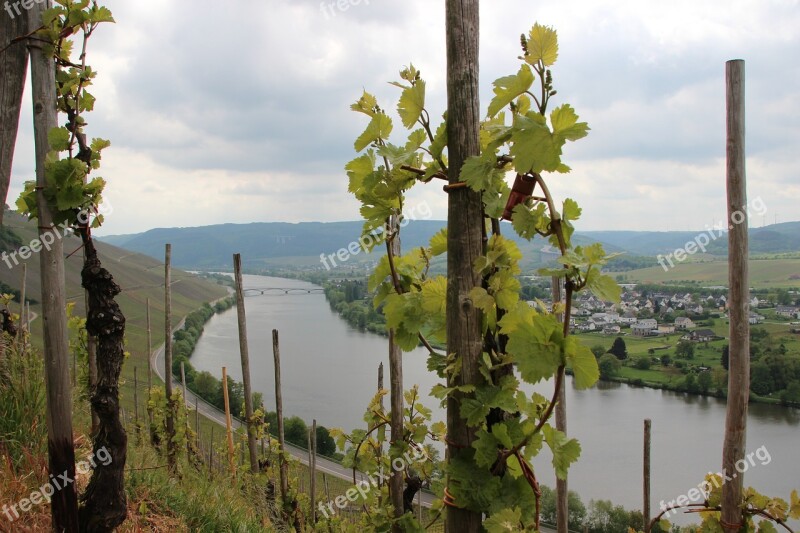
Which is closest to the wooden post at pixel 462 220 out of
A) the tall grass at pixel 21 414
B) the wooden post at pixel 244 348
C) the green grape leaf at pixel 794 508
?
the green grape leaf at pixel 794 508

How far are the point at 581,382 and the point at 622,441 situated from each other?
2229 cm

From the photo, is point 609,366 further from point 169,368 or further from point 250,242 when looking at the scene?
point 250,242

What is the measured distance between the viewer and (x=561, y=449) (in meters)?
1.61

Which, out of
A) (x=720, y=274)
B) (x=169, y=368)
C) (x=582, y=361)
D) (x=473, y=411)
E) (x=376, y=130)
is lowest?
(x=720, y=274)

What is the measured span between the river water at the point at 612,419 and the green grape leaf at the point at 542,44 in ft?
37.5

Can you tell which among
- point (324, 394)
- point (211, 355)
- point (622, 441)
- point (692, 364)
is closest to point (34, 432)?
point (622, 441)

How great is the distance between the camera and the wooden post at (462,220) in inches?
64.2

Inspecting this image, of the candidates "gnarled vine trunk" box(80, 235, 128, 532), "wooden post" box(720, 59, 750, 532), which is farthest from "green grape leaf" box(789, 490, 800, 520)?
"gnarled vine trunk" box(80, 235, 128, 532)

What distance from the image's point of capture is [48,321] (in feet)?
9.30

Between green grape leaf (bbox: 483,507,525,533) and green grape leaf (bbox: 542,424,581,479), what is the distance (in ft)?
0.56

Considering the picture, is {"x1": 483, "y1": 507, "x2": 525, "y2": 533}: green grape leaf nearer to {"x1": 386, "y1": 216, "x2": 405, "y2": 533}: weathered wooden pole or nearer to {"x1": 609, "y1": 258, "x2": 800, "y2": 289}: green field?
{"x1": 386, "y1": 216, "x2": 405, "y2": 533}: weathered wooden pole

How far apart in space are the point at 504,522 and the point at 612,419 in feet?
79.9

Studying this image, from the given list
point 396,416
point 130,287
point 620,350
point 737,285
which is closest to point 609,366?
point 620,350

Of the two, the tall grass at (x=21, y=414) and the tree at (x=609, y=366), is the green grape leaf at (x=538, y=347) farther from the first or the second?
the tree at (x=609, y=366)
